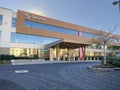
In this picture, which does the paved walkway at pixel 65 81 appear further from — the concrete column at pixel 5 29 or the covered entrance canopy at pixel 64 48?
the covered entrance canopy at pixel 64 48

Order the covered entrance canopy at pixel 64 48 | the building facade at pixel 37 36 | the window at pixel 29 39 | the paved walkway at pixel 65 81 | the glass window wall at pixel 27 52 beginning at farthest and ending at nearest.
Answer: the covered entrance canopy at pixel 64 48
the glass window wall at pixel 27 52
the window at pixel 29 39
the building facade at pixel 37 36
the paved walkway at pixel 65 81

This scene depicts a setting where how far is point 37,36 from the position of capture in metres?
36.3

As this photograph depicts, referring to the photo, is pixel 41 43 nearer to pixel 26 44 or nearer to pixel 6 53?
pixel 26 44

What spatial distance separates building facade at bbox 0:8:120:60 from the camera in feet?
102

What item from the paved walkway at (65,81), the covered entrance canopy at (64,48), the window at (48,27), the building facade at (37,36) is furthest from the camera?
the covered entrance canopy at (64,48)

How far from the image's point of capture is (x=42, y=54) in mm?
37188

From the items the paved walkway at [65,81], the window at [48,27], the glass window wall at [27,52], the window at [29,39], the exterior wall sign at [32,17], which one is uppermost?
the exterior wall sign at [32,17]

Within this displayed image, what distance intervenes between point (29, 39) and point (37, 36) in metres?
2.05

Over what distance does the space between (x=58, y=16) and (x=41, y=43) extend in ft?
30.8

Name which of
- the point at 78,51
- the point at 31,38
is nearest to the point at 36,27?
the point at 31,38

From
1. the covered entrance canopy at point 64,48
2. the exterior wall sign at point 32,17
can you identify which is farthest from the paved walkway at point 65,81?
the exterior wall sign at point 32,17

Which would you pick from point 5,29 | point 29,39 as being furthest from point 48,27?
point 5,29

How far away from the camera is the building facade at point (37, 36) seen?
31.1m

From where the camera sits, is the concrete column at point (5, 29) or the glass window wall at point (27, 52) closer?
the concrete column at point (5, 29)
